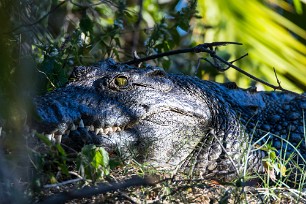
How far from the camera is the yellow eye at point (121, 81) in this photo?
4.04m

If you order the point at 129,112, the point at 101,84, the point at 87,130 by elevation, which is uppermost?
the point at 101,84

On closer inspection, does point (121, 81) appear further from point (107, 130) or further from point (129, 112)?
point (107, 130)

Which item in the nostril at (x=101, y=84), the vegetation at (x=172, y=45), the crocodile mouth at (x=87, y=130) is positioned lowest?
the crocodile mouth at (x=87, y=130)

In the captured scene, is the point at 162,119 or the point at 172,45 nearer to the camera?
the point at 162,119

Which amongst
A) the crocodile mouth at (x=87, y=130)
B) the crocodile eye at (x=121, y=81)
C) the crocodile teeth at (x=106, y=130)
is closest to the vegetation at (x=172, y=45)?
the crocodile mouth at (x=87, y=130)

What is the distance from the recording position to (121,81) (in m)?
4.05

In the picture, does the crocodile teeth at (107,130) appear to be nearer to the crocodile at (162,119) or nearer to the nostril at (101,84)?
the crocodile at (162,119)

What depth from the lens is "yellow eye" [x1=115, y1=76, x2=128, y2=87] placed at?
4035 mm

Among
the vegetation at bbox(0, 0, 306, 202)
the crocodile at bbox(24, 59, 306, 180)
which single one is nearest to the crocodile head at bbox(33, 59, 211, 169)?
the crocodile at bbox(24, 59, 306, 180)

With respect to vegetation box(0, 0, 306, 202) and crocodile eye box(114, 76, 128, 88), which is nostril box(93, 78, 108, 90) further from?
vegetation box(0, 0, 306, 202)

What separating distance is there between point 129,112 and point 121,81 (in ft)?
0.88

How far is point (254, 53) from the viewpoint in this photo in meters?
5.60

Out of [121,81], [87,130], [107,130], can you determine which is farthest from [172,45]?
[87,130]

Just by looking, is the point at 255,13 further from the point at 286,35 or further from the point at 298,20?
the point at 298,20
